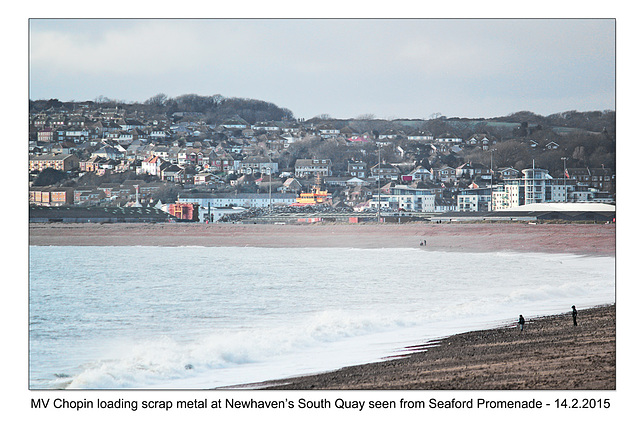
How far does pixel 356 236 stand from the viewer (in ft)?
78.3

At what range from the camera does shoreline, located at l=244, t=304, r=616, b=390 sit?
21.2ft

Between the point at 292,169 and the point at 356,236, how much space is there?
5.43 m

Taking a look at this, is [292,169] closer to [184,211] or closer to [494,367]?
[184,211]

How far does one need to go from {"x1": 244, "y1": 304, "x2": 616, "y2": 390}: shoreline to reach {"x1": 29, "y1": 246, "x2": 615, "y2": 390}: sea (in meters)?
0.47

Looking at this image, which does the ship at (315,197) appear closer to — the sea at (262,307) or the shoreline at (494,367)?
the sea at (262,307)

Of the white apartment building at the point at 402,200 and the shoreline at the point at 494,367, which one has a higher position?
the white apartment building at the point at 402,200

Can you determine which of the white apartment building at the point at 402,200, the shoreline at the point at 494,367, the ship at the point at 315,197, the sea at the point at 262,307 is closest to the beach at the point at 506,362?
the shoreline at the point at 494,367

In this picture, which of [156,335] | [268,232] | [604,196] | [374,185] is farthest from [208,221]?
[156,335]

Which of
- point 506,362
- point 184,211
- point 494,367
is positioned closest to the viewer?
point 494,367

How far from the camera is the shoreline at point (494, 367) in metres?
6.47

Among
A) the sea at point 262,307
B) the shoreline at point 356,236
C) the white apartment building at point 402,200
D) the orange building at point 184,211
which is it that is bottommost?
the sea at point 262,307

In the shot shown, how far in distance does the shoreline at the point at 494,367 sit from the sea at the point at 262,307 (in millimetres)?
470

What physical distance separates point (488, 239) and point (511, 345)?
14.8 meters

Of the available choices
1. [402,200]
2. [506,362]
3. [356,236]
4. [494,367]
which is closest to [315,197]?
[402,200]
